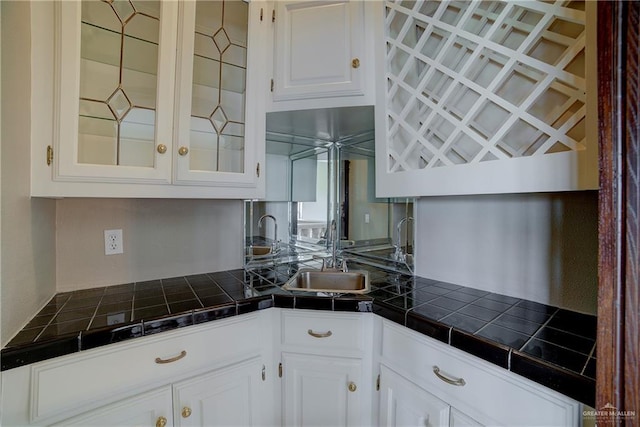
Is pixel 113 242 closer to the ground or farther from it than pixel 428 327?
farther from it

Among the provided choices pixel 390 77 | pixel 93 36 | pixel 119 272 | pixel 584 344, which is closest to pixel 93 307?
pixel 119 272

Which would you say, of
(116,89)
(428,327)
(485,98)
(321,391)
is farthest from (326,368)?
(116,89)

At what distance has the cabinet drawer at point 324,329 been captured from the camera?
47.1 inches

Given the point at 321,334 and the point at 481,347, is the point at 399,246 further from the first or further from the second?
the point at 481,347

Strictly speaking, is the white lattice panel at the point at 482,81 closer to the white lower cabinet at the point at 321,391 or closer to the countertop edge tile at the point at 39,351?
the white lower cabinet at the point at 321,391

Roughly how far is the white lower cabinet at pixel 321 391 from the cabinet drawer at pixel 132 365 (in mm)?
213

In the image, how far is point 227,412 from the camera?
3.74 feet

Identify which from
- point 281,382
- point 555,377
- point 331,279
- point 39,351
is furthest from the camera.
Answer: point 331,279

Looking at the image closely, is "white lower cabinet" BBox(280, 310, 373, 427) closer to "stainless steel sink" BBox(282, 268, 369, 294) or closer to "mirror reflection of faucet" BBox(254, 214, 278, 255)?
"stainless steel sink" BBox(282, 268, 369, 294)

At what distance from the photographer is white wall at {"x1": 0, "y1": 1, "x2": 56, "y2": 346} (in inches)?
32.0

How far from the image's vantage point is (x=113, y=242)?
4.54 feet

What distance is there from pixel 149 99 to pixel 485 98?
130 centimetres

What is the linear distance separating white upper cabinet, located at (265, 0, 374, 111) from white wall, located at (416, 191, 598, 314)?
2.38 ft

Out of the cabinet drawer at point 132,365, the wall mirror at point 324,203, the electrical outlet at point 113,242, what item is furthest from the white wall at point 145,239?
the cabinet drawer at point 132,365
